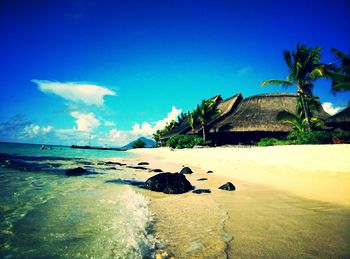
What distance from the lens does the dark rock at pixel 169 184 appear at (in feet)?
22.1

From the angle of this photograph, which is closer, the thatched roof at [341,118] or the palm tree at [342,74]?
the palm tree at [342,74]

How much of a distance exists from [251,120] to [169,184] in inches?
897

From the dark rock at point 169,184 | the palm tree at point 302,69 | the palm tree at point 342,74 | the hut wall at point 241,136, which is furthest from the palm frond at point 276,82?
the dark rock at point 169,184

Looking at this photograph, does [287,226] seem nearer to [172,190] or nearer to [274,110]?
[172,190]

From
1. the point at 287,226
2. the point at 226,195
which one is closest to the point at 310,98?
the point at 226,195

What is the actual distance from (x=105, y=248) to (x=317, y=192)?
5.63 meters

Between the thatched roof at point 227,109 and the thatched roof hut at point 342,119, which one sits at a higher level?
the thatched roof at point 227,109

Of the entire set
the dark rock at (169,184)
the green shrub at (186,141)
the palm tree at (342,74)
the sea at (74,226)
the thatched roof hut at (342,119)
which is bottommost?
the sea at (74,226)

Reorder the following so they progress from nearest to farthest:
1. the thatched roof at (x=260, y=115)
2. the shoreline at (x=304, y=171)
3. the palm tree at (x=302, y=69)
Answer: the shoreline at (x=304, y=171) → the palm tree at (x=302, y=69) → the thatched roof at (x=260, y=115)

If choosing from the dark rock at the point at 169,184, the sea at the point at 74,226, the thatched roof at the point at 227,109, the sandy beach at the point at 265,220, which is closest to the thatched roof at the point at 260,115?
the thatched roof at the point at 227,109

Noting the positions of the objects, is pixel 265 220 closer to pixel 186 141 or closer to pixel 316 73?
pixel 316 73

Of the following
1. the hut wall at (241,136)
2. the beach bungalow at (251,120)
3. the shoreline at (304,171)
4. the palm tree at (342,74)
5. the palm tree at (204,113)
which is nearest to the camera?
the shoreline at (304,171)

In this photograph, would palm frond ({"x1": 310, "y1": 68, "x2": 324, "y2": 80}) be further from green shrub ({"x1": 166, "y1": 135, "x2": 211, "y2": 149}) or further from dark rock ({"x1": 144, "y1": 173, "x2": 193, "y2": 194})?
dark rock ({"x1": 144, "y1": 173, "x2": 193, "y2": 194})

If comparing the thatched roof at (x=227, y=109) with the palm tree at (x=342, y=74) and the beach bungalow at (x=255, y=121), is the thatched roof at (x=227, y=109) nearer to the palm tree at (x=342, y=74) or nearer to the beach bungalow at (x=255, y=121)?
the beach bungalow at (x=255, y=121)
